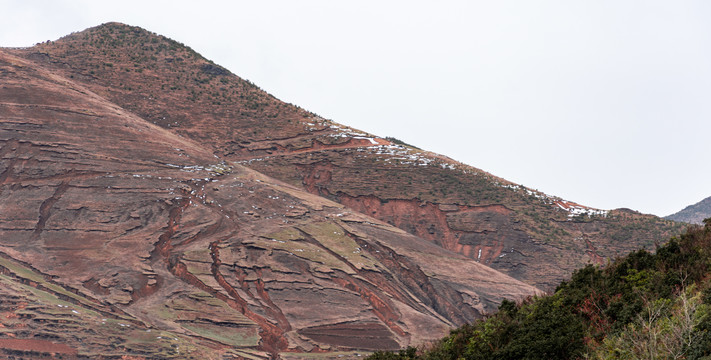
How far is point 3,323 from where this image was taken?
23953 millimetres

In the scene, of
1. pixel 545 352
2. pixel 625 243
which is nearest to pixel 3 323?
pixel 545 352

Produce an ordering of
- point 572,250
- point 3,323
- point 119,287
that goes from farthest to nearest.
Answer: point 572,250
point 119,287
point 3,323

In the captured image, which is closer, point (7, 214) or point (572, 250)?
point (7, 214)

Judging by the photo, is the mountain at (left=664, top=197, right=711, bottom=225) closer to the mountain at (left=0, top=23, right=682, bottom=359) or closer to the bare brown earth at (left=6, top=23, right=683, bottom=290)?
the bare brown earth at (left=6, top=23, right=683, bottom=290)

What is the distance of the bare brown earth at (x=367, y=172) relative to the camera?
49500 millimetres

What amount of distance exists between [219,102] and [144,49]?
14.8m

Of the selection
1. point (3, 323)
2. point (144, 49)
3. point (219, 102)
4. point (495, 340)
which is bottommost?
point (3, 323)

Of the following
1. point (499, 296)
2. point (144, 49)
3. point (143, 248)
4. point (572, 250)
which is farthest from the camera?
point (144, 49)

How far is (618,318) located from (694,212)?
88508 millimetres

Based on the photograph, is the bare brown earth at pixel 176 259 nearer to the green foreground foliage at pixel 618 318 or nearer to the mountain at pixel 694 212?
the green foreground foliage at pixel 618 318

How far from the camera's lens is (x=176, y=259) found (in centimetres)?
3259

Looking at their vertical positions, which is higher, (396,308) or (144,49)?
(144,49)

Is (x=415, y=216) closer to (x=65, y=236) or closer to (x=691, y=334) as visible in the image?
(x=65, y=236)

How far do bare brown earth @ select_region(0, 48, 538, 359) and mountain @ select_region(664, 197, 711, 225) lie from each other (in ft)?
204
